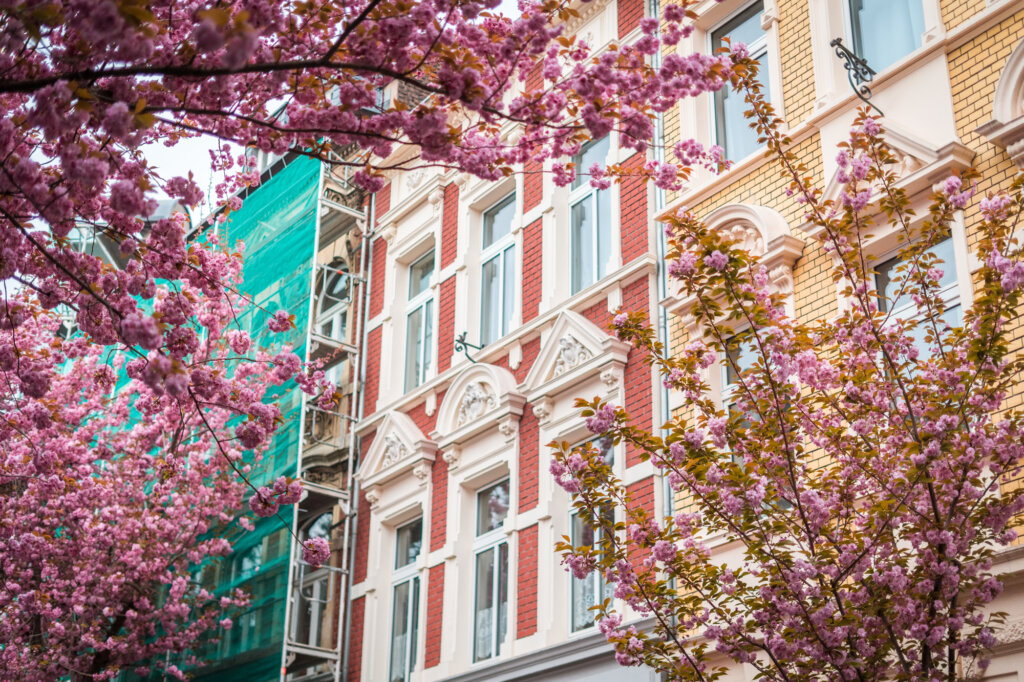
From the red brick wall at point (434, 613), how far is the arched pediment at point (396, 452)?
4.91ft

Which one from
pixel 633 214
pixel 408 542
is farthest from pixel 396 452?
pixel 633 214

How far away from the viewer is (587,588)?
15.0 meters

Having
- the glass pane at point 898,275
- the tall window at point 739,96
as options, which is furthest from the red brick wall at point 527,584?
the glass pane at point 898,275

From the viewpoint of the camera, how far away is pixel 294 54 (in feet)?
27.2

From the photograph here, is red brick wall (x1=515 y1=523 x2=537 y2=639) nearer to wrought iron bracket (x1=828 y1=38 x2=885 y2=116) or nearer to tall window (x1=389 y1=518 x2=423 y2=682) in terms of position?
tall window (x1=389 y1=518 x2=423 y2=682)

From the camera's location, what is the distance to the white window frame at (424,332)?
63.7 ft

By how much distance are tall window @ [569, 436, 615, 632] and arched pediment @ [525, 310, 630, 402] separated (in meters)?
0.89

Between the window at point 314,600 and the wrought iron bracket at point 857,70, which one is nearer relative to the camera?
the wrought iron bracket at point 857,70

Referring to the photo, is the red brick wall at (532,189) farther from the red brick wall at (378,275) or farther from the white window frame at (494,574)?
the white window frame at (494,574)

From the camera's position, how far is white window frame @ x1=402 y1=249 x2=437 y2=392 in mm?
19406

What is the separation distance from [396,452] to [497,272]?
3.09 metres

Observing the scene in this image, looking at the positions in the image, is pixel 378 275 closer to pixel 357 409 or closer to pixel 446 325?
pixel 357 409

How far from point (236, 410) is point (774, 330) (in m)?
4.16

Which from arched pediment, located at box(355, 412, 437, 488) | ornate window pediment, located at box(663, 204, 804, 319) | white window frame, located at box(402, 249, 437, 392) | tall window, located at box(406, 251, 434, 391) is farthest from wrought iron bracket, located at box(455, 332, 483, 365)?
ornate window pediment, located at box(663, 204, 804, 319)
